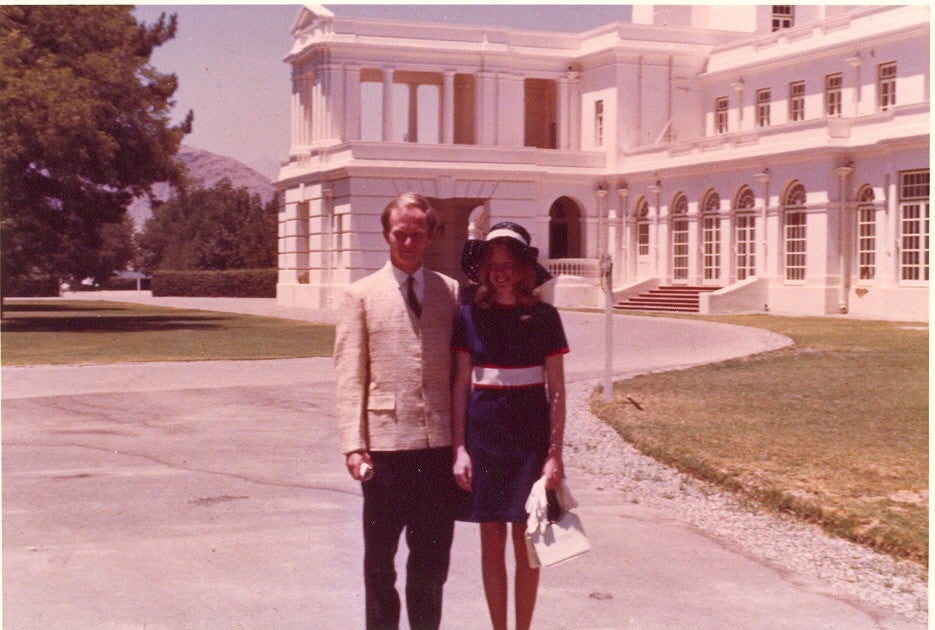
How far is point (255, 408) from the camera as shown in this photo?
1437 cm

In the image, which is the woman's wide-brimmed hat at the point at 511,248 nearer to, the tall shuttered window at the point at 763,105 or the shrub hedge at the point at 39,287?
the tall shuttered window at the point at 763,105

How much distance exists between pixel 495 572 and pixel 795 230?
118ft

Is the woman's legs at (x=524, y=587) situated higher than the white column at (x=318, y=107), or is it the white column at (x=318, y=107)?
the white column at (x=318, y=107)

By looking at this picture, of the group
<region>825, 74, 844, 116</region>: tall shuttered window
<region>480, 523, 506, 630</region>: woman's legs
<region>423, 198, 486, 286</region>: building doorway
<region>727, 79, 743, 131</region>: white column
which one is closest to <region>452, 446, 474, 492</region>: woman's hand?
<region>480, 523, 506, 630</region>: woman's legs

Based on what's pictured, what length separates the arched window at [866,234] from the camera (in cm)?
3731

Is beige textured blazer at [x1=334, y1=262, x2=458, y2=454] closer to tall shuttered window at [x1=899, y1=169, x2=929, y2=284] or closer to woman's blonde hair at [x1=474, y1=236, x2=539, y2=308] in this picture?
woman's blonde hair at [x1=474, y1=236, x2=539, y2=308]

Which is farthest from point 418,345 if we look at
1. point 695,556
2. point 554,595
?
point 695,556

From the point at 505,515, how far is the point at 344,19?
4816 cm

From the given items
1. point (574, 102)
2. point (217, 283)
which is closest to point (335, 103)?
point (574, 102)

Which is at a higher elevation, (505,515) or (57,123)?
(57,123)

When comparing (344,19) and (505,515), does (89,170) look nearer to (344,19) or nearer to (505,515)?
(344,19)

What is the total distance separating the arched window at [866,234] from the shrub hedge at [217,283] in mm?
36379

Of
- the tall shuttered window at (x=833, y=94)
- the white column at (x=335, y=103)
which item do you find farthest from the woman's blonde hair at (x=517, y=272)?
the white column at (x=335, y=103)

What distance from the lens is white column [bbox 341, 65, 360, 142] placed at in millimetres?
51844
